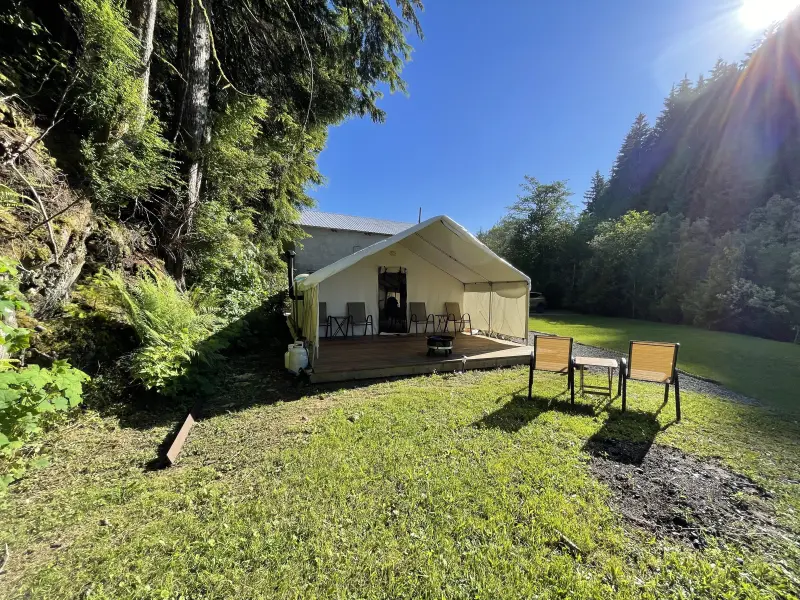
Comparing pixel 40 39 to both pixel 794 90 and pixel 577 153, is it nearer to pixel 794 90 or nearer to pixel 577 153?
pixel 577 153

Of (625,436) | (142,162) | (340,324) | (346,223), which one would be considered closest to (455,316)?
(340,324)

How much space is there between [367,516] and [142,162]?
5270 millimetres

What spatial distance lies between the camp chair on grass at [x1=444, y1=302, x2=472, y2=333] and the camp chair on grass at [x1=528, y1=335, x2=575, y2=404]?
5.14m

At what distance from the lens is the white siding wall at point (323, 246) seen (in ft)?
51.9

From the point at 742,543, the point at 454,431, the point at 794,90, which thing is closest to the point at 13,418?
the point at 454,431

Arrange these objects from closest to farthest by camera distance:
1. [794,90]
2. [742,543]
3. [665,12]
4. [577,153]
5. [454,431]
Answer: [742,543], [454,431], [665,12], [577,153], [794,90]

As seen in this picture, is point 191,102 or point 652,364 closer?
point 652,364

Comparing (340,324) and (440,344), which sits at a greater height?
(340,324)

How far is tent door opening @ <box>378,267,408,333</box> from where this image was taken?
909 centimetres

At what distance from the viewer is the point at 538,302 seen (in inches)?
810

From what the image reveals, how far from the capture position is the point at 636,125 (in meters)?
38.3

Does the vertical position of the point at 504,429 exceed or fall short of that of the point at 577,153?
it falls short

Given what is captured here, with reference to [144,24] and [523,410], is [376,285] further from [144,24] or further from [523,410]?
[144,24]

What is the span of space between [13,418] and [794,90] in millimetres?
32371
